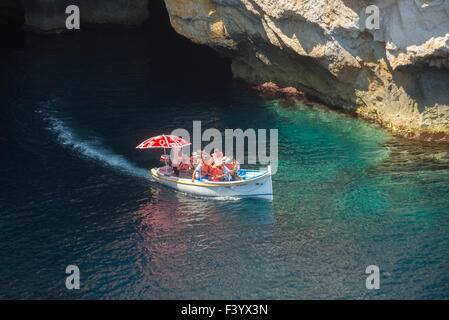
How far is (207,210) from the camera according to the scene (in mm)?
26375

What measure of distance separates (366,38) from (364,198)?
33.9 feet

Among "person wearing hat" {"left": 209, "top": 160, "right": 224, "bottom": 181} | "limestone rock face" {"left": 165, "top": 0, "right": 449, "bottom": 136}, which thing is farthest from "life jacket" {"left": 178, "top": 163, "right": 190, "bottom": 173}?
"limestone rock face" {"left": 165, "top": 0, "right": 449, "bottom": 136}

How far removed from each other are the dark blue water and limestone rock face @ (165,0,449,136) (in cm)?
177

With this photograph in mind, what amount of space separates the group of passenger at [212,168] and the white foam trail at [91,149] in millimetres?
2383

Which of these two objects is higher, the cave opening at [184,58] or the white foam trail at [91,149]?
the cave opening at [184,58]

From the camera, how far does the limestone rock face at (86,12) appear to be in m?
52.6

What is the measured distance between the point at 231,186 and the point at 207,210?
5.77 feet

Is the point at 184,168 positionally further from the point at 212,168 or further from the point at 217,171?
the point at 217,171

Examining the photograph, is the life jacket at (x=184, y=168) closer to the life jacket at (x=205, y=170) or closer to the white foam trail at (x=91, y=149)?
the life jacket at (x=205, y=170)

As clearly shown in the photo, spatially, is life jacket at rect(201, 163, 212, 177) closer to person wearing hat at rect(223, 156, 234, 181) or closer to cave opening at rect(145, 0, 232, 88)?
person wearing hat at rect(223, 156, 234, 181)

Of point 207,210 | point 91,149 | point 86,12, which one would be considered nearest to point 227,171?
point 207,210

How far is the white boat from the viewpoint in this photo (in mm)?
26766

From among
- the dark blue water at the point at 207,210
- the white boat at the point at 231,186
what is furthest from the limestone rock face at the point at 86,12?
the white boat at the point at 231,186

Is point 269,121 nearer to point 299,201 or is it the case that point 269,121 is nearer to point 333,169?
point 333,169
